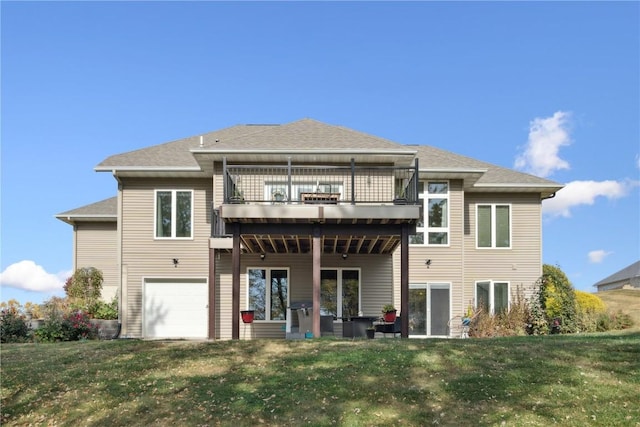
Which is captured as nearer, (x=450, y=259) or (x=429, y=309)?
(x=429, y=309)

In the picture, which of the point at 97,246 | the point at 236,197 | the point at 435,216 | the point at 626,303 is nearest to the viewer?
the point at 236,197

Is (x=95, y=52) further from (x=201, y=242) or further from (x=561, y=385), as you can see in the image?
(x=561, y=385)

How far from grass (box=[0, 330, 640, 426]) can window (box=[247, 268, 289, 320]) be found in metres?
5.98

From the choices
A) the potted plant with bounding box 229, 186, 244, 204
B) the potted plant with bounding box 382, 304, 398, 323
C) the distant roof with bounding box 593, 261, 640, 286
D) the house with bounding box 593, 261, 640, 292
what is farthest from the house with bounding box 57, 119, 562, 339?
the distant roof with bounding box 593, 261, 640, 286

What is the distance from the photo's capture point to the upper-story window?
1702 cm

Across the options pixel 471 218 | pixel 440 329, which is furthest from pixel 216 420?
pixel 471 218

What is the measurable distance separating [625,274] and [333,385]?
116 ft

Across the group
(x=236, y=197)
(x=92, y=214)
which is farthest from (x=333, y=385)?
(x=92, y=214)

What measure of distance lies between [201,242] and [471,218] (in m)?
8.77

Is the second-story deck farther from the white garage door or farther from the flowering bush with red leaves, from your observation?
the flowering bush with red leaves

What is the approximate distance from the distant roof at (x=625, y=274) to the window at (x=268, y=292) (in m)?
26.7

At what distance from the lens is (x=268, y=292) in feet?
52.6

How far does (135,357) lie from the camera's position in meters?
9.38

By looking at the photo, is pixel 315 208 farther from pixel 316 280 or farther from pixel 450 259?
pixel 450 259
